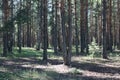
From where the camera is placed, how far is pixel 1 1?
1142 inches

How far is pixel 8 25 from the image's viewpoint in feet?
74.6

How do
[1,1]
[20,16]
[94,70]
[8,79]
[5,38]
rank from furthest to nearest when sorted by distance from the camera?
[1,1] < [5,38] < [20,16] < [94,70] < [8,79]

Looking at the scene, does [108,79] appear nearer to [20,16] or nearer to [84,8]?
[20,16]

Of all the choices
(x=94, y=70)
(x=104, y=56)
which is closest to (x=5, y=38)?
(x=104, y=56)

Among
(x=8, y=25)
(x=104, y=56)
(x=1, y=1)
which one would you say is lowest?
(x=104, y=56)

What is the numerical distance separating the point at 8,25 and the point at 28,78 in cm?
1179

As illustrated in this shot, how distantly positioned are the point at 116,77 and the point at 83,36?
1893 centimetres

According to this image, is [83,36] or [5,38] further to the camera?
[83,36]

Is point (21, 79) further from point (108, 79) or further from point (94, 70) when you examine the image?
point (94, 70)

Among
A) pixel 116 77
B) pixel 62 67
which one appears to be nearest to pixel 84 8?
→ pixel 62 67

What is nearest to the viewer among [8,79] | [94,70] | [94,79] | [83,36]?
[8,79]

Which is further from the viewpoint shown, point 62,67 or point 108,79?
point 62,67

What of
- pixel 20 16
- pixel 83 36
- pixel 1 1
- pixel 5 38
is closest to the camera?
pixel 20 16

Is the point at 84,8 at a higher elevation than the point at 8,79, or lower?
higher
